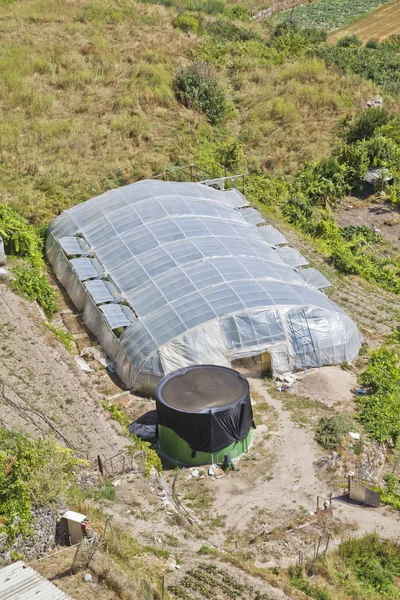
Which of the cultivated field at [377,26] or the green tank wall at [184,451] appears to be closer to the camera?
the green tank wall at [184,451]

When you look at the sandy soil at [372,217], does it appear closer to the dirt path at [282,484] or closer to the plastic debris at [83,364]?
the dirt path at [282,484]

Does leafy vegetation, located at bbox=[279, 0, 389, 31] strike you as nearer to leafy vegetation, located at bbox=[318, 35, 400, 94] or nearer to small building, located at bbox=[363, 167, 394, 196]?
leafy vegetation, located at bbox=[318, 35, 400, 94]

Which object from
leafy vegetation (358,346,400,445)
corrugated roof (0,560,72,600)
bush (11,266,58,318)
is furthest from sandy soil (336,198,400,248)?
corrugated roof (0,560,72,600)

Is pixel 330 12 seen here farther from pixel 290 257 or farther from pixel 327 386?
pixel 327 386

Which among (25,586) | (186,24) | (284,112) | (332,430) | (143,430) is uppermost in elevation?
(186,24)

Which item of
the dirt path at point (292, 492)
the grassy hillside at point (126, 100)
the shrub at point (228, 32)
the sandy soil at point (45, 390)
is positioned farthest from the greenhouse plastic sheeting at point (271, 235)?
the shrub at point (228, 32)

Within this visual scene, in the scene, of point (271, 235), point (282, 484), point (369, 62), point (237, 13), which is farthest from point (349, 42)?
point (282, 484)

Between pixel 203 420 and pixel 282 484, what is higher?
pixel 203 420
